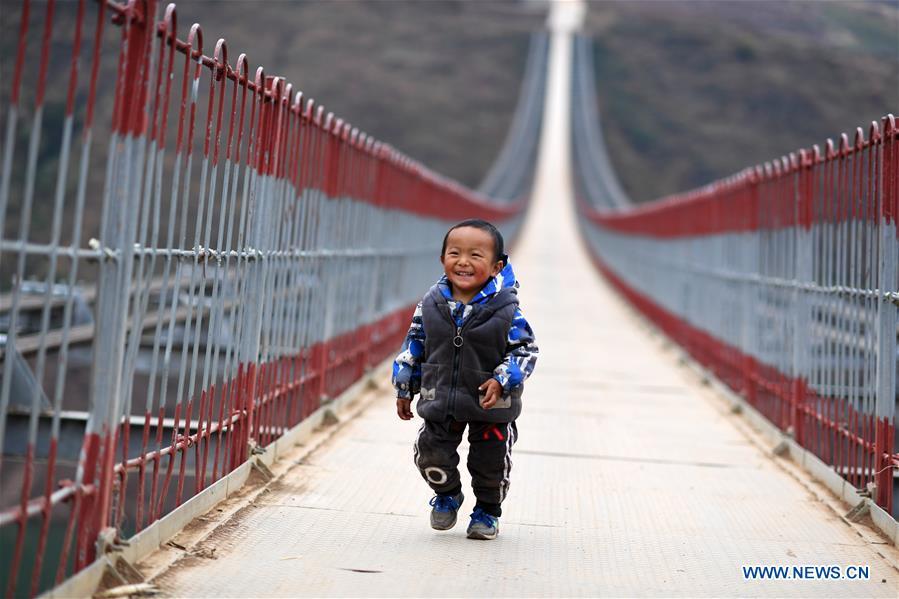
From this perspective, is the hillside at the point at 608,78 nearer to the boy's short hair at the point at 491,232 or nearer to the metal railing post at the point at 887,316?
the metal railing post at the point at 887,316

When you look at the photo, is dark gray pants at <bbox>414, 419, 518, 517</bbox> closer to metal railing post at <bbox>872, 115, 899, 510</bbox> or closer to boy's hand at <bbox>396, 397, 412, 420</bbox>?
boy's hand at <bbox>396, 397, 412, 420</bbox>

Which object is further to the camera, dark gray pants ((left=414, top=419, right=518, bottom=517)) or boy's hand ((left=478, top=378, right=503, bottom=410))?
dark gray pants ((left=414, top=419, right=518, bottom=517))

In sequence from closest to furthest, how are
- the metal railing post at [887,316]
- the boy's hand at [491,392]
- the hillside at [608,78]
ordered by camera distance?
the boy's hand at [491,392]
the metal railing post at [887,316]
the hillside at [608,78]

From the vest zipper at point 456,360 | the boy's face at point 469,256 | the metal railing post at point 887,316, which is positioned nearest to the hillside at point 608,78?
the metal railing post at point 887,316

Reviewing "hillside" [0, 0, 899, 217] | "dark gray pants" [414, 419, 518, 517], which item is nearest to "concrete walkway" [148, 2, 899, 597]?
"dark gray pants" [414, 419, 518, 517]

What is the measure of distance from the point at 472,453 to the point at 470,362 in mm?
404

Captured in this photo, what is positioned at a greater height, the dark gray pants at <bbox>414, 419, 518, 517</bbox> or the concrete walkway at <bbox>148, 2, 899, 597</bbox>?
the dark gray pants at <bbox>414, 419, 518, 517</bbox>

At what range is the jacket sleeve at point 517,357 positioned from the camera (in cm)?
477

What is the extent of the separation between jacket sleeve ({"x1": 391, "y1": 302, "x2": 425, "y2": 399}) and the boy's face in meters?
0.23

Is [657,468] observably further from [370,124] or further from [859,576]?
[370,124]

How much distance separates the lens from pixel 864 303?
6.31 meters

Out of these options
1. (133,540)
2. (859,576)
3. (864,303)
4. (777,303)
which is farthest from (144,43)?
(777,303)

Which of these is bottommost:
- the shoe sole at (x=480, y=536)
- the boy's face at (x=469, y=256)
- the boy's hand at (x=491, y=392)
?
the shoe sole at (x=480, y=536)

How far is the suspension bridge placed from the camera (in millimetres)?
3992
